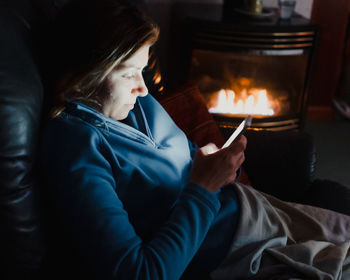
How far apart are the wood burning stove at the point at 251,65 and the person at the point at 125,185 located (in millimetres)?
1117

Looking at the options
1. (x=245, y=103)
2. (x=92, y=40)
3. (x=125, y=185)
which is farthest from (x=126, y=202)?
(x=245, y=103)

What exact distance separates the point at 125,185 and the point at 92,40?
30cm

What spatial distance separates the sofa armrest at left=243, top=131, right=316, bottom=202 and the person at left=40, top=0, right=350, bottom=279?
300mm

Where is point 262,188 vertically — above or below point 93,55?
below

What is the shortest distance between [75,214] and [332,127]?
7.94 feet

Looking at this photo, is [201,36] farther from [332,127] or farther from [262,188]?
[332,127]

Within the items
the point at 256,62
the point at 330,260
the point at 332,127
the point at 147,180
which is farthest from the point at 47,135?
the point at 332,127

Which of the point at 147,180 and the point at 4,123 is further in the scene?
the point at 147,180

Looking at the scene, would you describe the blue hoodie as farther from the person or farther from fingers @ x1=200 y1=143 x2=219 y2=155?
fingers @ x1=200 y1=143 x2=219 y2=155

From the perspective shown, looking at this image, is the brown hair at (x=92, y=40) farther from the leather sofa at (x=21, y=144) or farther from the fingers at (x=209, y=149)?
the fingers at (x=209, y=149)

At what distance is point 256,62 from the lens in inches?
89.9

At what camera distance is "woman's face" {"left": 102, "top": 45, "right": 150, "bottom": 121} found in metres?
0.89

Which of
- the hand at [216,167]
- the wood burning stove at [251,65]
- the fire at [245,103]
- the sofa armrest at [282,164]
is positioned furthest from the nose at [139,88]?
the fire at [245,103]

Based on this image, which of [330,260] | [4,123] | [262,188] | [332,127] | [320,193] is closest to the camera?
[4,123]
